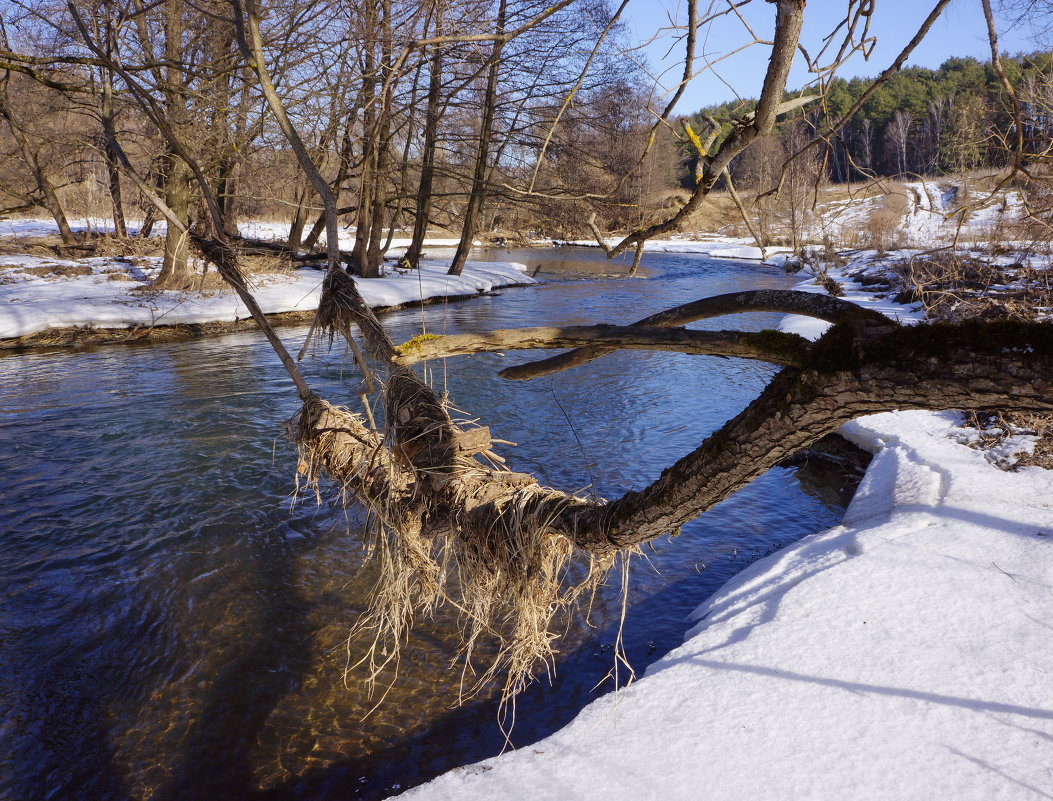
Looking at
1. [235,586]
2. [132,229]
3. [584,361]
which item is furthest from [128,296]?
[132,229]

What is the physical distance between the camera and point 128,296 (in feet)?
44.1

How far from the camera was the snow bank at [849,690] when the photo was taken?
2688mm

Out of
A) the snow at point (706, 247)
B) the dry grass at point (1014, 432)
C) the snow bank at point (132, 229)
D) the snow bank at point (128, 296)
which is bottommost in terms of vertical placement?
the dry grass at point (1014, 432)

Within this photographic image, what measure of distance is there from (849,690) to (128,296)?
14154 millimetres

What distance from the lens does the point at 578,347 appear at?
238 centimetres

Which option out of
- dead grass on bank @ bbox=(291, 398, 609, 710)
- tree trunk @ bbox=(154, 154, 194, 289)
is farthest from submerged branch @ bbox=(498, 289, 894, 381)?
tree trunk @ bbox=(154, 154, 194, 289)

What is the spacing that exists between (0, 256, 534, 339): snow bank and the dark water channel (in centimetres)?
236

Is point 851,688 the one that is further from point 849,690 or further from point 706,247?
point 706,247

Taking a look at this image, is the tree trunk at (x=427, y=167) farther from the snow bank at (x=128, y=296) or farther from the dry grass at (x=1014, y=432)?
the dry grass at (x=1014, y=432)

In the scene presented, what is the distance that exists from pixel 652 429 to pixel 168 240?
10.3 m

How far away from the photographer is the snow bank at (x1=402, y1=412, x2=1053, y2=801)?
2.69 m

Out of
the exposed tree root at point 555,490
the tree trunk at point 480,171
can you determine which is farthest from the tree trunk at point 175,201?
the exposed tree root at point 555,490

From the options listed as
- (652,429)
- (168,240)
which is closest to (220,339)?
(168,240)

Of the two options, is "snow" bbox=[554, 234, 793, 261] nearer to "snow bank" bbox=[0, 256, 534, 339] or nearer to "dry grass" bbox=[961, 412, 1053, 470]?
"snow bank" bbox=[0, 256, 534, 339]
